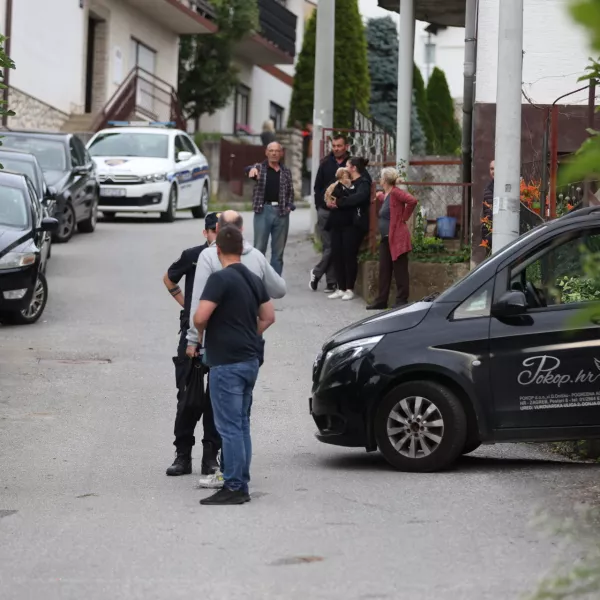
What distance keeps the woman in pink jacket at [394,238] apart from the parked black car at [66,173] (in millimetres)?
7470

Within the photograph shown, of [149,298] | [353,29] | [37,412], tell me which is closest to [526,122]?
[149,298]

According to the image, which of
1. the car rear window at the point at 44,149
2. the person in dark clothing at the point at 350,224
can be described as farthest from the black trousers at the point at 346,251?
the car rear window at the point at 44,149

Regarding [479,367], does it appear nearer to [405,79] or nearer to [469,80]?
[405,79]

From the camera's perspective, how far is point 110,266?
21.9m

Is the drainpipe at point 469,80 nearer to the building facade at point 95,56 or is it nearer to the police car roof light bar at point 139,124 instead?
the police car roof light bar at point 139,124

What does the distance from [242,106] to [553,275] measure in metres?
41.1

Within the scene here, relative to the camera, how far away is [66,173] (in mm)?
24188

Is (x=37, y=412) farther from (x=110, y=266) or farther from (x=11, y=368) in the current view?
(x=110, y=266)

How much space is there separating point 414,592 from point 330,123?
60.7 ft

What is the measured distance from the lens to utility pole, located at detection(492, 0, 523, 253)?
40.5 ft

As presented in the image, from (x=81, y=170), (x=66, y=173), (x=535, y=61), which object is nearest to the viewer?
(x=535, y=61)

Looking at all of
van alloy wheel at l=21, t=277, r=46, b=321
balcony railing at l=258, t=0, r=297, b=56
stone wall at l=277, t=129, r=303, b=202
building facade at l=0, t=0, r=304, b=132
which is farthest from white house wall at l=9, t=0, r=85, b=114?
van alloy wheel at l=21, t=277, r=46, b=321

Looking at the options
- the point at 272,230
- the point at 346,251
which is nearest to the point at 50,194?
the point at 272,230

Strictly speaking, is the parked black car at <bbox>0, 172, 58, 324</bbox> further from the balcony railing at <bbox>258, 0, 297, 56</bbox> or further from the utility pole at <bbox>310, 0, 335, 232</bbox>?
the balcony railing at <bbox>258, 0, 297, 56</bbox>
